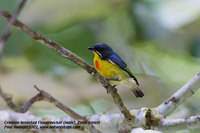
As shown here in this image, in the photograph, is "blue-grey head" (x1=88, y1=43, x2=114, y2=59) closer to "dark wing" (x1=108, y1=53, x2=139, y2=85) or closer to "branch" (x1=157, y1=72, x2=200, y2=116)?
"dark wing" (x1=108, y1=53, x2=139, y2=85)

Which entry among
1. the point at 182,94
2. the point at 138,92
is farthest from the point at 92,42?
the point at 182,94

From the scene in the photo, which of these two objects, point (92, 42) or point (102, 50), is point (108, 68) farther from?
point (92, 42)

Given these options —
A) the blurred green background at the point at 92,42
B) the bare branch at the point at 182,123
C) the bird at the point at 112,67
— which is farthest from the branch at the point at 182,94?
the blurred green background at the point at 92,42

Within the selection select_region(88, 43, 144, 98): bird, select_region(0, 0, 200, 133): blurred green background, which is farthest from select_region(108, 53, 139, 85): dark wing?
select_region(0, 0, 200, 133): blurred green background

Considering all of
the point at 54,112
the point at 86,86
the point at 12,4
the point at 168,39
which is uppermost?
the point at 12,4

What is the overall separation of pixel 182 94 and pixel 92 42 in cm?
75

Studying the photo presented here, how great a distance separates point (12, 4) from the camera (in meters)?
1.48

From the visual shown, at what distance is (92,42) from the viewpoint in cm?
135

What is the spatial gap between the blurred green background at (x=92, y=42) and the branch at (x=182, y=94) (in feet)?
1.65

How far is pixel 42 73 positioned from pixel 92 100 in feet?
1.16

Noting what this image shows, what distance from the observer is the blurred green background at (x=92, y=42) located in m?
1.31

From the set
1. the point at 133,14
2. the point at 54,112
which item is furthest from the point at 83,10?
the point at 54,112

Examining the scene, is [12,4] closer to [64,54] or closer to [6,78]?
[6,78]

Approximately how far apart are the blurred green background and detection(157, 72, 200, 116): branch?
0.50 metres
